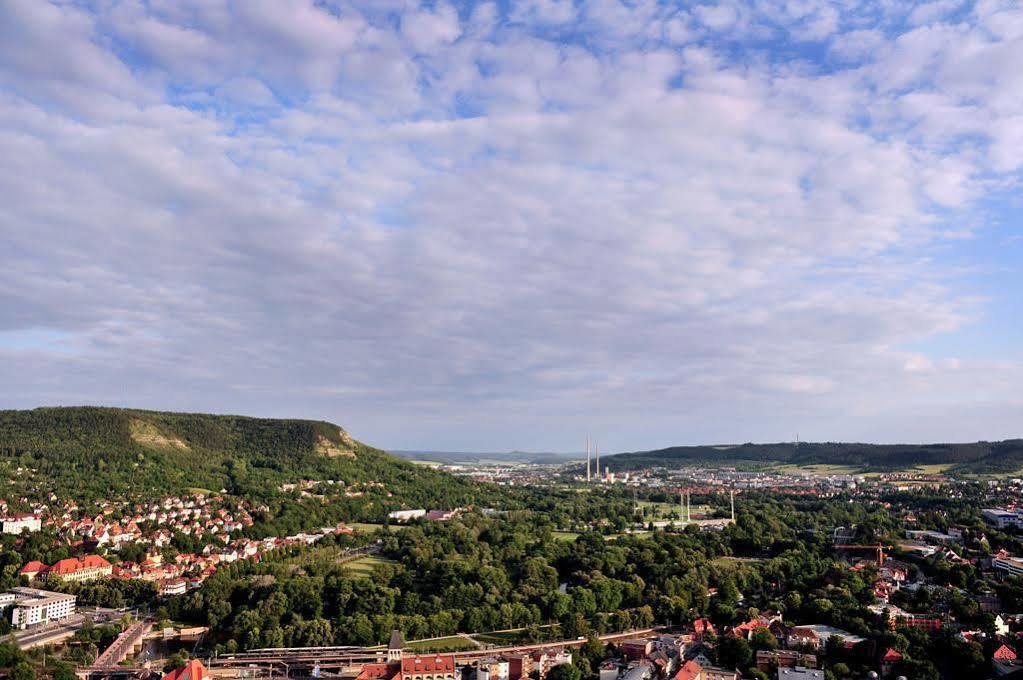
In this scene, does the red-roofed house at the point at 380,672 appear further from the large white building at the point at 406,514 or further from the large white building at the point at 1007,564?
the large white building at the point at 406,514

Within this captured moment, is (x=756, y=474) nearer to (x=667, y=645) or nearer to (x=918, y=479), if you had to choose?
(x=918, y=479)

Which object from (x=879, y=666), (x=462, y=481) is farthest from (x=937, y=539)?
(x=462, y=481)

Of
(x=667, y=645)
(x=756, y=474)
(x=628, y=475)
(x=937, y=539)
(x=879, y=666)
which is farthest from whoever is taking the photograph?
(x=628, y=475)

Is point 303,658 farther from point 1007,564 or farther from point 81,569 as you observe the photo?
point 1007,564

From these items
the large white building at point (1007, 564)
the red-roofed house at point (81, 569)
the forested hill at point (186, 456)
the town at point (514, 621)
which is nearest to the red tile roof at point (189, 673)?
the town at point (514, 621)

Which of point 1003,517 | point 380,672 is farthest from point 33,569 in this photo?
point 1003,517

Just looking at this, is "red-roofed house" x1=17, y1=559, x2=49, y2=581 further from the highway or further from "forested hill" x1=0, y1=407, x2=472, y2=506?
Answer: the highway

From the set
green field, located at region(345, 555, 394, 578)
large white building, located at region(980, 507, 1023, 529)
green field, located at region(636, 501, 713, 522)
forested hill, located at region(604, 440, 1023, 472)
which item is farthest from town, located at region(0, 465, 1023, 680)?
forested hill, located at region(604, 440, 1023, 472)
